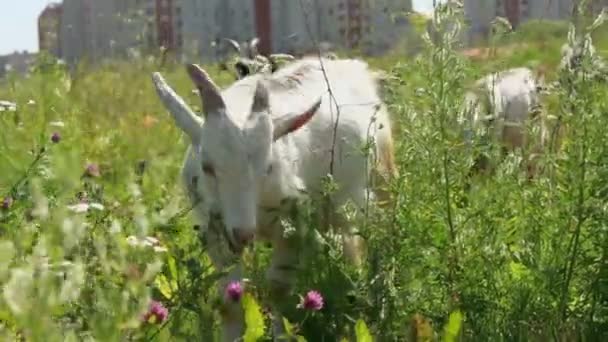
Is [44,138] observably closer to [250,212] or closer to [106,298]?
[250,212]

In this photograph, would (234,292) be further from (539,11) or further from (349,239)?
(539,11)

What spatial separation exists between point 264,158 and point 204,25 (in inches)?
693

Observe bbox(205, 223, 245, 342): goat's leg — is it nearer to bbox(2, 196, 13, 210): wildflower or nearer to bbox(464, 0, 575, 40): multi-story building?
bbox(2, 196, 13, 210): wildflower

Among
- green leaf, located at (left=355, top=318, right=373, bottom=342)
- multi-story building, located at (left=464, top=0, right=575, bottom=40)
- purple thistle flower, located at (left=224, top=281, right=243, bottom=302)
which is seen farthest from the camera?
multi-story building, located at (left=464, top=0, right=575, bottom=40)

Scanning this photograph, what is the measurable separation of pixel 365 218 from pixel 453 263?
0.38 metres

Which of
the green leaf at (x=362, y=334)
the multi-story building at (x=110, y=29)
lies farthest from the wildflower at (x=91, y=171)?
the multi-story building at (x=110, y=29)

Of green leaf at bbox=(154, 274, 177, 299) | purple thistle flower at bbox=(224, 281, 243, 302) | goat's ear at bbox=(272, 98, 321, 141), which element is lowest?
green leaf at bbox=(154, 274, 177, 299)

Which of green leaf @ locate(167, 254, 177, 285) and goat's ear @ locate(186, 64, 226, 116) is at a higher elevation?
goat's ear @ locate(186, 64, 226, 116)

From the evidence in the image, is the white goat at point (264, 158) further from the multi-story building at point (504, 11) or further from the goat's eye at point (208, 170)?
the multi-story building at point (504, 11)

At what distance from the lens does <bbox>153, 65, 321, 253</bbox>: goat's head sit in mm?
Answer: 4156

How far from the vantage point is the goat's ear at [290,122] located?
4.53 metres

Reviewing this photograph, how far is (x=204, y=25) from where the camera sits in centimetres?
2164

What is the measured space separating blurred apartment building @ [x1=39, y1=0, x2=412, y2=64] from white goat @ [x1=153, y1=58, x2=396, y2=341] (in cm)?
32

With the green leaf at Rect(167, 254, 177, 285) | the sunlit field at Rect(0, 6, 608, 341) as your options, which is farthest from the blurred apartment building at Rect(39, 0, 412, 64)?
the green leaf at Rect(167, 254, 177, 285)
